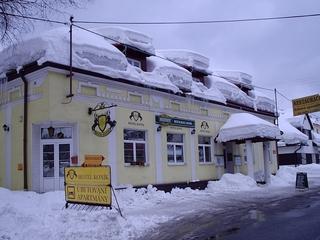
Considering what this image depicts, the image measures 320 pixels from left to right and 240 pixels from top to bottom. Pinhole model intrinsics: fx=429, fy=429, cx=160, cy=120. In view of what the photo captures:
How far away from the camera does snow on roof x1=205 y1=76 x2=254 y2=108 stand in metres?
27.5

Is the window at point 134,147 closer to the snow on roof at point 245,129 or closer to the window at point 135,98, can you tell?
the window at point 135,98

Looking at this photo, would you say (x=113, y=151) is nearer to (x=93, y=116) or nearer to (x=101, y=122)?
(x=101, y=122)

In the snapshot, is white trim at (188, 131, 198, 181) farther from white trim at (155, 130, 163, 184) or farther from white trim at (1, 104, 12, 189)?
white trim at (1, 104, 12, 189)

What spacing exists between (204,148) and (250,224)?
14.2m

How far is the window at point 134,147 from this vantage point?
19891 millimetres

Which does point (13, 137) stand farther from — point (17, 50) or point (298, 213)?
point (298, 213)

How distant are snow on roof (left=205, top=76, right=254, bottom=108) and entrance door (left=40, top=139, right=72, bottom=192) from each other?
40.1 feet

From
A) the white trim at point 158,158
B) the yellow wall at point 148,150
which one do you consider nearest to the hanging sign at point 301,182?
the white trim at point 158,158

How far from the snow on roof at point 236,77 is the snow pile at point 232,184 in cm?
880

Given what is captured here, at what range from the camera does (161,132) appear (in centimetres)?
2181

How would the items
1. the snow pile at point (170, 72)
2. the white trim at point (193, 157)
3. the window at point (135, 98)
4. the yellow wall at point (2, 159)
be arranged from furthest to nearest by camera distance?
the white trim at point (193, 157)
the snow pile at point (170, 72)
the window at point (135, 98)
the yellow wall at point (2, 159)

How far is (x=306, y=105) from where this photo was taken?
101 feet

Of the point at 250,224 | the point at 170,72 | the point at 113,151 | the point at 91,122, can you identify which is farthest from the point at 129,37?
the point at 250,224

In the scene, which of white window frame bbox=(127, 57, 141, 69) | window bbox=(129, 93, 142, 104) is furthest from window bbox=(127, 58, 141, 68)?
window bbox=(129, 93, 142, 104)
